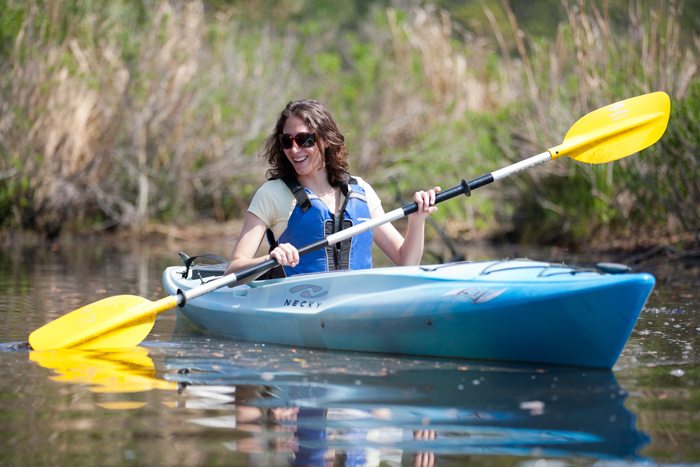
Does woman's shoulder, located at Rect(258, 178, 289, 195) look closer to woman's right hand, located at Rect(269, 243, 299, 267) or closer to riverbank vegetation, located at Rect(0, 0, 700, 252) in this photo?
woman's right hand, located at Rect(269, 243, 299, 267)

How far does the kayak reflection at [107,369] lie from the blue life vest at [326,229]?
2.84 ft

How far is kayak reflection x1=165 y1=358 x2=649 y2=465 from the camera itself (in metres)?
3.24

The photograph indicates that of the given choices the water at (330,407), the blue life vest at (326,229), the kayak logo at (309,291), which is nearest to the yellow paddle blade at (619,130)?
the water at (330,407)

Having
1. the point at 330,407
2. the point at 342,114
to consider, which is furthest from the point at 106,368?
the point at 342,114

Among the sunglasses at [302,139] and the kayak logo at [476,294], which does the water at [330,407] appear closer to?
the kayak logo at [476,294]

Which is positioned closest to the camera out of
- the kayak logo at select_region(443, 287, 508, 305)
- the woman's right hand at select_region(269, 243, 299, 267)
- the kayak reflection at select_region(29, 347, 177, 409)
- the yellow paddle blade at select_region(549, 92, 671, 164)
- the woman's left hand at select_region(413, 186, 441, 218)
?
the kayak reflection at select_region(29, 347, 177, 409)

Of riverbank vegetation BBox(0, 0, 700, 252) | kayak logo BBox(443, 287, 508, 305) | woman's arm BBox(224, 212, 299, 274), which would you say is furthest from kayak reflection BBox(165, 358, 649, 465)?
riverbank vegetation BBox(0, 0, 700, 252)

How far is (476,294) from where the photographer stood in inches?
180

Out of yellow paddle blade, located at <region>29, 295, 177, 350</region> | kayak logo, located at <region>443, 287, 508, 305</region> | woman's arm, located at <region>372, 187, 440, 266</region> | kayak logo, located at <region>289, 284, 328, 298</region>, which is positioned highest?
woman's arm, located at <region>372, 187, 440, 266</region>

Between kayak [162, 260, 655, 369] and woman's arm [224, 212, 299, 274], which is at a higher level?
woman's arm [224, 212, 299, 274]

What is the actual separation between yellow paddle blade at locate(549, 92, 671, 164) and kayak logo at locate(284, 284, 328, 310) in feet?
6.03

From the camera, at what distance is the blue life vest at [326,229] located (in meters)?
5.46

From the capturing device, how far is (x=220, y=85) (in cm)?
1380

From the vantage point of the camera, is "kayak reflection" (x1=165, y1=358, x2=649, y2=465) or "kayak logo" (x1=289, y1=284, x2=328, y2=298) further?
"kayak logo" (x1=289, y1=284, x2=328, y2=298)
